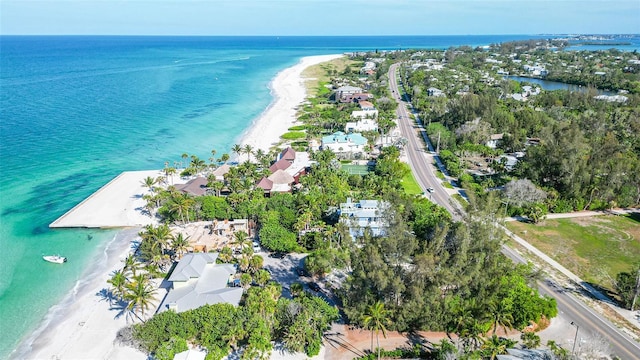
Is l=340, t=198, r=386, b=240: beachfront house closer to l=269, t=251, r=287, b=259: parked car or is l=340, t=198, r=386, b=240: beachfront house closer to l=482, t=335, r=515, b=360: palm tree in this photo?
l=269, t=251, r=287, b=259: parked car

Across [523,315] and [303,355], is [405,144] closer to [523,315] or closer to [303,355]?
[523,315]

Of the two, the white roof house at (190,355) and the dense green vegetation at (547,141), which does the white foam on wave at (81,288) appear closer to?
the white roof house at (190,355)

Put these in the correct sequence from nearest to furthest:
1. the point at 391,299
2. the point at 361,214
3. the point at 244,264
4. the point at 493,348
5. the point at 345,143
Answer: the point at 493,348 → the point at 391,299 → the point at 244,264 → the point at 361,214 → the point at 345,143

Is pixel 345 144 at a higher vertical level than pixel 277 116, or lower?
lower

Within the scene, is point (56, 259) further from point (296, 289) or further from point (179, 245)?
point (296, 289)

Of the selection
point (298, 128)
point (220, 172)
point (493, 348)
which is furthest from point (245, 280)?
point (298, 128)

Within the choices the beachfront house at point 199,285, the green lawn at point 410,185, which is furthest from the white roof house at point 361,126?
the beachfront house at point 199,285
